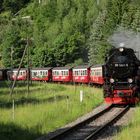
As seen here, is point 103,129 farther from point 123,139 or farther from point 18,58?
point 18,58

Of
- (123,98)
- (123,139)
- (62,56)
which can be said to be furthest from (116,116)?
(62,56)

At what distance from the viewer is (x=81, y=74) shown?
6034cm

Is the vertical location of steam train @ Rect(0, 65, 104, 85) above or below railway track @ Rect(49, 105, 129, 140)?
above

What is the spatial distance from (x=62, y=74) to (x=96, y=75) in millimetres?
18143

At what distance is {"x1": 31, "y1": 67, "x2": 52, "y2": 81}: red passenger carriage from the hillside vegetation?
230 inches

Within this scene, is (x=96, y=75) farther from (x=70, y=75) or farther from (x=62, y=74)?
(x=62, y=74)

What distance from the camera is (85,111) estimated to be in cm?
2775

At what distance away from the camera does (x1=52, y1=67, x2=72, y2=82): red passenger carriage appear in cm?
6632

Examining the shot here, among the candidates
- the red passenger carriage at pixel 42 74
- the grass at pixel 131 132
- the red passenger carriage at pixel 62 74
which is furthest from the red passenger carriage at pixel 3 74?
the grass at pixel 131 132

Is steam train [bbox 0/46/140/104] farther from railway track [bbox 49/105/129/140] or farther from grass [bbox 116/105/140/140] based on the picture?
grass [bbox 116/105/140/140]

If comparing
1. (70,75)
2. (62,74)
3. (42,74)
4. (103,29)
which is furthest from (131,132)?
(103,29)

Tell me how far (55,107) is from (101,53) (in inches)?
2112

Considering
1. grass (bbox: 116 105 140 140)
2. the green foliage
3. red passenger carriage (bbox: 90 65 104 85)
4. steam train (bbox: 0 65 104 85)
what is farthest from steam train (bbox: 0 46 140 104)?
the green foliage

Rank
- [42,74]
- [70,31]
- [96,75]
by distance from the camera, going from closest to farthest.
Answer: [96,75] < [42,74] < [70,31]
